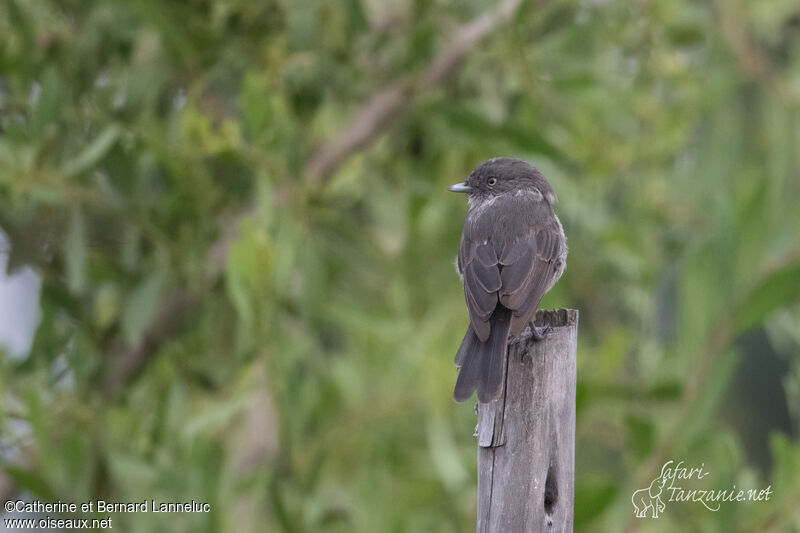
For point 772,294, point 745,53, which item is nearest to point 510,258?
point 772,294

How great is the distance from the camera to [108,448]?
4.10 m

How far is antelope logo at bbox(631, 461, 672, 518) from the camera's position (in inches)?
160

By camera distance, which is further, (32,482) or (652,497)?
(652,497)

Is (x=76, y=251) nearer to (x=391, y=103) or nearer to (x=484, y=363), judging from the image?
(x=391, y=103)

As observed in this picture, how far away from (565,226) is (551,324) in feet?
7.46

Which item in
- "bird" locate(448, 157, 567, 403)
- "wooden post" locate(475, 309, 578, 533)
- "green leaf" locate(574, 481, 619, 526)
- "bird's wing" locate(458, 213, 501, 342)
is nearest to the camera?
"wooden post" locate(475, 309, 578, 533)

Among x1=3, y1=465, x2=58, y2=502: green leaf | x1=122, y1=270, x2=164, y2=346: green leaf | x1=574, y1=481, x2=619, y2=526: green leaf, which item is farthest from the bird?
x1=3, y1=465, x2=58, y2=502: green leaf

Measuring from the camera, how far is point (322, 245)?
4605 millimetres

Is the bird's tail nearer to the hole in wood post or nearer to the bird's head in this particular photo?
the hole in wood post

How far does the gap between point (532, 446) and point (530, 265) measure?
1.01 meters

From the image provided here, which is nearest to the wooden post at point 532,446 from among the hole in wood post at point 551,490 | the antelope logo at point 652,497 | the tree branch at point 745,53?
the hole in wood post at point 551,490

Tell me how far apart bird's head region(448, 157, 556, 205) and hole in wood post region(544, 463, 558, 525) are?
171 centimetres

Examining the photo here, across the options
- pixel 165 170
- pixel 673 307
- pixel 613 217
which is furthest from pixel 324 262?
pixel 673 307

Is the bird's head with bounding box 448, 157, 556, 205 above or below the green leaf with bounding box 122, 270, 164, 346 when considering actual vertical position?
above
